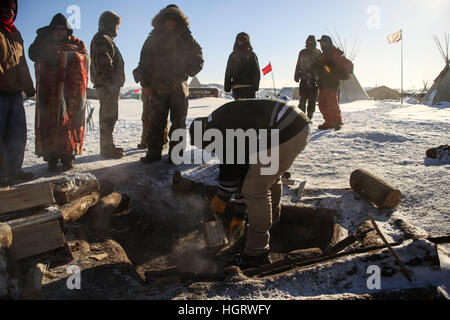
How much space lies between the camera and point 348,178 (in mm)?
3463

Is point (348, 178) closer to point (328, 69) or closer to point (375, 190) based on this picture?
point (375, 190)

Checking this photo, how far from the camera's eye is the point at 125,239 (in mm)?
2814

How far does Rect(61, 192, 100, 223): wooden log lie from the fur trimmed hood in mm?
2305

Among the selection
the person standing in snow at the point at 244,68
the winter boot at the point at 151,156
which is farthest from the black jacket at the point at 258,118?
the person standing in snow at the point at 244,68

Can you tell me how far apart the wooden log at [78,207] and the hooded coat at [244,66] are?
2.95 metres

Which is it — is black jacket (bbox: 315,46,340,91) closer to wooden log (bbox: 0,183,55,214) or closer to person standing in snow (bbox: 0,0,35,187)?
person standing in snow (bbox: 0,0,35,187)

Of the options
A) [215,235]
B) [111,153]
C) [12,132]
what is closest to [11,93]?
[12,132]

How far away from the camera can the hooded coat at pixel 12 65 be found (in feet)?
9.92

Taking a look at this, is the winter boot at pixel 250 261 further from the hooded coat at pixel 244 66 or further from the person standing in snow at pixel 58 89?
the hooded coat at pixel 244 66

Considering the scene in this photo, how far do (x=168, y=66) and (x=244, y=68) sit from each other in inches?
57.2

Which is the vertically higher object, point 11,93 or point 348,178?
point 11,93

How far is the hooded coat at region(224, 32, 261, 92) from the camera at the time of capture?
4.71m

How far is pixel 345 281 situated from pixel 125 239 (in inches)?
78.9
